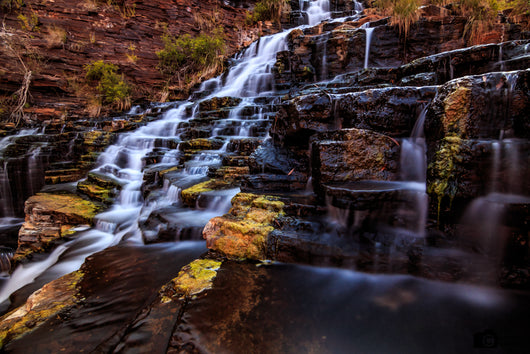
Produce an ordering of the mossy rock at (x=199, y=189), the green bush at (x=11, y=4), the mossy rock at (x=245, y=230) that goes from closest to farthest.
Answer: the mossy rock at (x=245, y=230), the mossy rock at (x=199, y=189), the green bush at (x=11, y=4)

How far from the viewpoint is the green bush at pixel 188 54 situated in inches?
498

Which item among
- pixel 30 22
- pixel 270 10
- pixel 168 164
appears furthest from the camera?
pixel 270 10

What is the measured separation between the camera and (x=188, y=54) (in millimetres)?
13078

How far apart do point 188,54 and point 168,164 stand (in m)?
9.43

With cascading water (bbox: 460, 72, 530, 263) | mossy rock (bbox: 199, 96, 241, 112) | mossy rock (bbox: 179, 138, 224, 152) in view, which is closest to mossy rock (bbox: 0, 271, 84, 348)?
cascading water (bbox: 460, 72, 530, 263)

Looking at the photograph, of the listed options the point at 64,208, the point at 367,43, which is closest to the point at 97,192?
the point at 64,208

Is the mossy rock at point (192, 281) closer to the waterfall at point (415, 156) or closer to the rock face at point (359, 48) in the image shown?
the waterfall at point (415, 156)

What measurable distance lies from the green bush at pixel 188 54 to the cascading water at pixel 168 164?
57.1 inches

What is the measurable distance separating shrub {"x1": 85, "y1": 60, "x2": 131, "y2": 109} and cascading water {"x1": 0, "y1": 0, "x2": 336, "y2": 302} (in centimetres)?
292

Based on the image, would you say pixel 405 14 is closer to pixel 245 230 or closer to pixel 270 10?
pixel 245 230

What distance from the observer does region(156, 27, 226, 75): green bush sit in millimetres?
12641

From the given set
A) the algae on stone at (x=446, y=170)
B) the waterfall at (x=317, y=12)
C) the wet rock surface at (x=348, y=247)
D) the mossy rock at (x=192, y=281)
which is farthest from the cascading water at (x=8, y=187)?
the waterfall at (x=317, y=12)

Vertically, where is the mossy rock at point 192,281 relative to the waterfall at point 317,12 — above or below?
below

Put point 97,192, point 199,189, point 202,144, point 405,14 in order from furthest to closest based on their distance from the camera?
point 405,14, point 202,144, point 97,192, point 199,189
